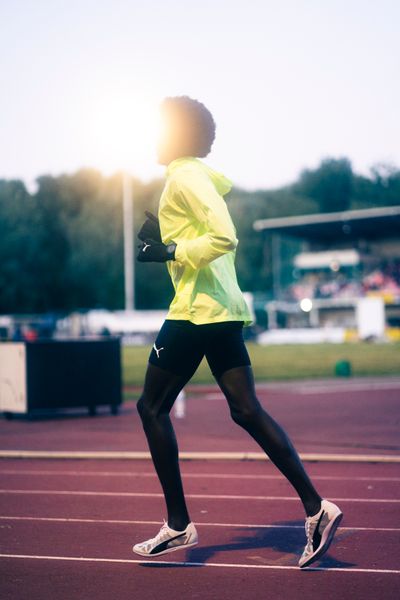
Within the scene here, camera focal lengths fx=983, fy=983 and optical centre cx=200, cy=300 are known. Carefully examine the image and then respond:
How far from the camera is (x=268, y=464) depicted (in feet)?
28.0

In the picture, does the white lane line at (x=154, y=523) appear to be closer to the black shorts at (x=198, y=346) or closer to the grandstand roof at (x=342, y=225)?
the black shorts at (x=198, y=346)

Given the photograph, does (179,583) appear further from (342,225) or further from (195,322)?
(342,225)

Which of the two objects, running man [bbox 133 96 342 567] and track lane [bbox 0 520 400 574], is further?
track lane [bbox 0 520 400 574]

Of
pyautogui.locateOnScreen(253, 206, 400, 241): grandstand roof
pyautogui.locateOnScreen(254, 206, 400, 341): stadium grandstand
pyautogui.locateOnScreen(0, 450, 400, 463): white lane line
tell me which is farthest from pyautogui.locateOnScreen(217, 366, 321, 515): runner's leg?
pyautogui.locateOnScreen(253, 206, 400, 241): grandstand roof

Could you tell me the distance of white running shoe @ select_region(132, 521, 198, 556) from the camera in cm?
462

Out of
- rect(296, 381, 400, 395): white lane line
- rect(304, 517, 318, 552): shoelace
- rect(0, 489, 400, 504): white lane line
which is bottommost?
rect(296, 381, 400, 395): white lane line

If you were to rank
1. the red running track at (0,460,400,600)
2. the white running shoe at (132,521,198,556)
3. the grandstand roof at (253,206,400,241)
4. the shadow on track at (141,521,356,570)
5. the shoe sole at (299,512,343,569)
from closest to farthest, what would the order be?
1. the red running track at (0,460,400,600)
2. the shoe sole at (299,512,343,569)
3. the white running shoe at (132,521,198,556)
4. the shadow on track at (141,521,356,570)
5. the grandstand roof at (253,206,400,241)

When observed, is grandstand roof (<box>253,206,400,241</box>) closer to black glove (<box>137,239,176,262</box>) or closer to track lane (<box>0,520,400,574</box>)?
track lane (<box>0,520,400,574</box>)

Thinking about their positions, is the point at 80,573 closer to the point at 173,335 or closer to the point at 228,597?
the point at 228,597

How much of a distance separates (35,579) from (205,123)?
7.37ft

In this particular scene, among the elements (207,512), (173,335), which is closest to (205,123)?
(173,335)

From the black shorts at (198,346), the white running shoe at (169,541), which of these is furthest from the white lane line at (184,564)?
the black shorts at (198,346)

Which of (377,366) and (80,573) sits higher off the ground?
(80,573)

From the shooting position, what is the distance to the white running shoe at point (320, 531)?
4.40m
